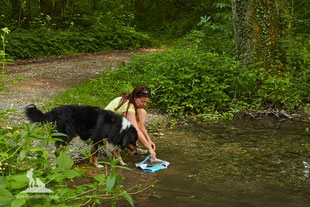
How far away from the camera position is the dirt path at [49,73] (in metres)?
8.98

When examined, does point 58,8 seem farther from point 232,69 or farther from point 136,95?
point 136,95

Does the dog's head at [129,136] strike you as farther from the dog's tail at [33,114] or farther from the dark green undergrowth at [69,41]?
the dark green undergrowth at [69,41]

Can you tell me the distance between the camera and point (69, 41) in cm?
1656

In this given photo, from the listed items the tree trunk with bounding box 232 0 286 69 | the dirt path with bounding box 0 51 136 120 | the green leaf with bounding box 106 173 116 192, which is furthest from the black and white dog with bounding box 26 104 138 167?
the tree trunk with bounding box 232 0 286 69

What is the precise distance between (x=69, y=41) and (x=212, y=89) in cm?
958

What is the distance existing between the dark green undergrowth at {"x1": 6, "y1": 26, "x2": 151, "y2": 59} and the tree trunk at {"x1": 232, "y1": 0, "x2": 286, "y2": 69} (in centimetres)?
880

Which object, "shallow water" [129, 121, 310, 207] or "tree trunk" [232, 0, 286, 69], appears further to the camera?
"tree trunk" [232, 0, 286, 69]

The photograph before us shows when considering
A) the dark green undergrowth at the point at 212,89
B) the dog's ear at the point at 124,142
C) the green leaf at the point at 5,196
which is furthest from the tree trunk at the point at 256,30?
the green leaf at the point at 5,196

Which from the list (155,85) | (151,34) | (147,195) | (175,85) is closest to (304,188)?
(147,195)

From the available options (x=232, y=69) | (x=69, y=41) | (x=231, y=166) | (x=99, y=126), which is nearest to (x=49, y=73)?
(x=69, y=41)

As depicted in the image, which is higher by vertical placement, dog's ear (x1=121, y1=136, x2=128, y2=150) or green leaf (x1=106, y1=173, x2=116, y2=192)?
green leaf (x1=106, y1=173, x2=116, y2=192)

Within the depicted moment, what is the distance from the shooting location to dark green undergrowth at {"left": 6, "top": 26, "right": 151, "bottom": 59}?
1485 cm

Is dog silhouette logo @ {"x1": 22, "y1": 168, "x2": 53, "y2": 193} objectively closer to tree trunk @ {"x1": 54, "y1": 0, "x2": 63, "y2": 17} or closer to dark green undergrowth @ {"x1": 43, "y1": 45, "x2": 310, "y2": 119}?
dark green undergrowth @ {"x1": 43, "y1": 45, "x2": 310, "y2": 119}

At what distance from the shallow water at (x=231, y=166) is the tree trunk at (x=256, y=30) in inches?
88.0
